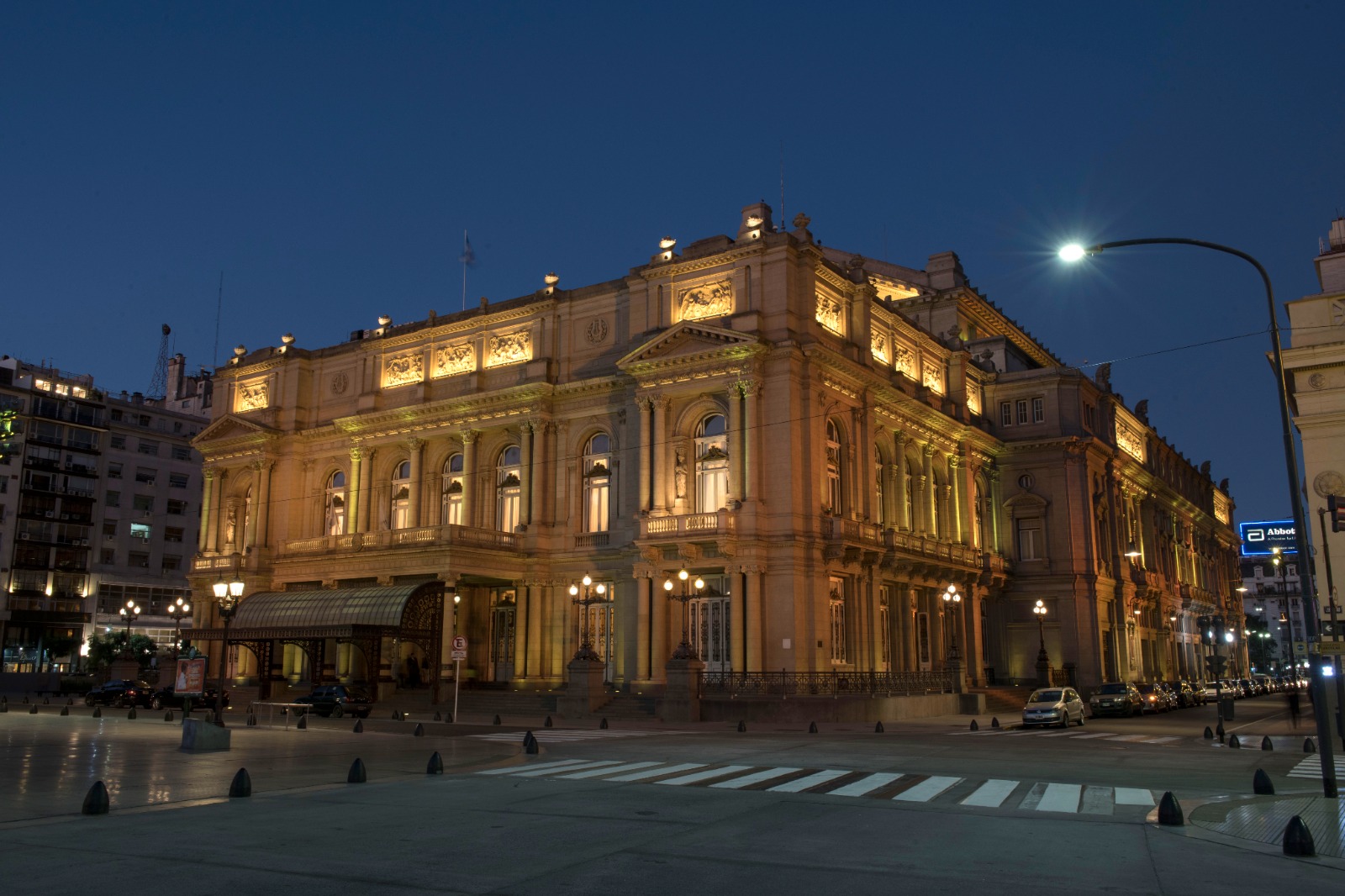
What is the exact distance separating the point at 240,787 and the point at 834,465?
3444cm

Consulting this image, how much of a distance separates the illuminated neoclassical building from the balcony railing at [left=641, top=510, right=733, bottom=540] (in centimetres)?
11

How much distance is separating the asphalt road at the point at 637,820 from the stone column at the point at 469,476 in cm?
2660

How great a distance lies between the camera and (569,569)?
5041 centimetres

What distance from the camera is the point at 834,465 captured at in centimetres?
4788

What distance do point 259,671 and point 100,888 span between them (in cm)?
4580

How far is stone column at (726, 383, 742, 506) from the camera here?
44.3 metres

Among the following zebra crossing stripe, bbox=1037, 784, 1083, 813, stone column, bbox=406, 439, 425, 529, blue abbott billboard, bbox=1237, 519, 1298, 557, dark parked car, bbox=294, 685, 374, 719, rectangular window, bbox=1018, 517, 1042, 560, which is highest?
stone column, bbox=406, 439, 425, 529

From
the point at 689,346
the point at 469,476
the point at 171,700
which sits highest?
the point at 689,346

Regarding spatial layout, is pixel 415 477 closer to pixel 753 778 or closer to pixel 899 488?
pixel 899 488

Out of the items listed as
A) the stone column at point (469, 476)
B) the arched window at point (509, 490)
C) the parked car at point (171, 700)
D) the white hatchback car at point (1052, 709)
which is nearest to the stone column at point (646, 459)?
the arched window at point (509, 490)

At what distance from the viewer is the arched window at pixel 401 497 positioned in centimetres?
5666

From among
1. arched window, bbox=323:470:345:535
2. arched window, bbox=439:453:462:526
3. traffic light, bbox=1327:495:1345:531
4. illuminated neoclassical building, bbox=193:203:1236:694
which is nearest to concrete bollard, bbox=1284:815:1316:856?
traffic light, bbox=1327:495:1345:531

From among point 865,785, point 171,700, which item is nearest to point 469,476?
point 171,700

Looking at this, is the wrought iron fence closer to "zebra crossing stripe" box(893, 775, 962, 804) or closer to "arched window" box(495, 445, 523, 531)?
"arched window" box(495, 445, 523, 531)
